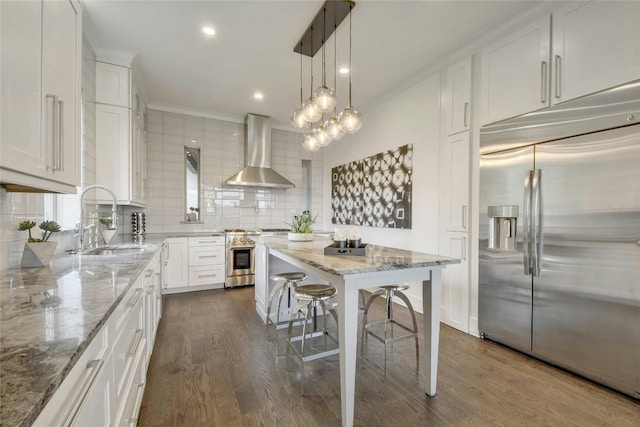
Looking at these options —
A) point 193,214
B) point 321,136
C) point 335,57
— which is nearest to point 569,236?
A: point 321,136

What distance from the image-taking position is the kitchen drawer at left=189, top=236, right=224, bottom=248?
14.3 feet

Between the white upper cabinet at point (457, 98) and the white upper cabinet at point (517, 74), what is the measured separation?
167mm

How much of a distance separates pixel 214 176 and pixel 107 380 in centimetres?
436

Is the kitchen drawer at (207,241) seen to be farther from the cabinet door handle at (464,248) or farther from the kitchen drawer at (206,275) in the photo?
the cabinet door handle at (464,248)

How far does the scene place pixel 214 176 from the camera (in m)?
5.00

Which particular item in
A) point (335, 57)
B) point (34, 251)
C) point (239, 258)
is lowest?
point (239, 258)

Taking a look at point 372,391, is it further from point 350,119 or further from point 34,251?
point 34,251

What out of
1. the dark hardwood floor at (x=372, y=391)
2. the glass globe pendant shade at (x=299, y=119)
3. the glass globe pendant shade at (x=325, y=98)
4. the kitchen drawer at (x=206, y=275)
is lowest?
the dark hardwood floor at (x=372, y=391)

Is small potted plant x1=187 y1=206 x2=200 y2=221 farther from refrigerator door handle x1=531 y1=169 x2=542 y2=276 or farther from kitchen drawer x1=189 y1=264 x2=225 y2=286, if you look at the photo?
refrigerator door handle x1=531 y1=169 x2=542 y2=276

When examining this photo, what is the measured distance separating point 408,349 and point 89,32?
4154 millimetres

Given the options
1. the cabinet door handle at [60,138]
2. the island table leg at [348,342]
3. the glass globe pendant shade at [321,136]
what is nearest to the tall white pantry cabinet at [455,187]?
the glass globe pendant shade at [321,136]

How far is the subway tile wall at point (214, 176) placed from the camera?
4.60 metres

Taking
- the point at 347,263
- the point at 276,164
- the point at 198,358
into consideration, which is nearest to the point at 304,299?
the point at 347,263

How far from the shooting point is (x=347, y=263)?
1700mm
